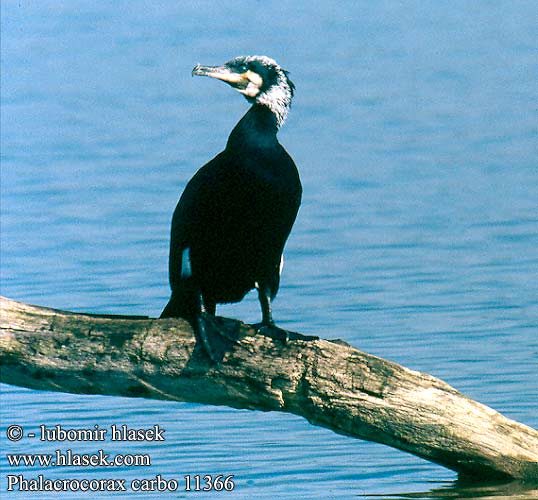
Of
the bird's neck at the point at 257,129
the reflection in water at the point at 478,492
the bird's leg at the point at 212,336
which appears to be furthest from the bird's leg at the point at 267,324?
the reflection in water at the point at 478,492

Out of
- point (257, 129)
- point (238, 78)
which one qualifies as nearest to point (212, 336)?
point (257, 129)

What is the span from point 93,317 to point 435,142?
328 inches

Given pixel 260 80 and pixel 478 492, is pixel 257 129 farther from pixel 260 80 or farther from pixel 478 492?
pixel 478 492

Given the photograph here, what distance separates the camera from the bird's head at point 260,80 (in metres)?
5.95

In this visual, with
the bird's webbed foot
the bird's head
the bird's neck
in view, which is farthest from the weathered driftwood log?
the bird's head

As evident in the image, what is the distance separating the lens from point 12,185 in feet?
39.5

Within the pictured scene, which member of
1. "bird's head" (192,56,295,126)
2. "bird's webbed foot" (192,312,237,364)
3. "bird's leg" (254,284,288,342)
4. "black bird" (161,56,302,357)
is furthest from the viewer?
"bird's head" (192,56,295,126)

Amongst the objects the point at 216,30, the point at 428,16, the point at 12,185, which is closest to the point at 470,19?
the point at 428,16

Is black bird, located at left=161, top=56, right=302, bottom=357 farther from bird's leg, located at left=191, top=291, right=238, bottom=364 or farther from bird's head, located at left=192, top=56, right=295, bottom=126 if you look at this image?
bird's leg, located at left=191, top=291, right=238, bottom=364

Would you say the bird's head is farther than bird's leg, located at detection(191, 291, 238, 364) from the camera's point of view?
Yes

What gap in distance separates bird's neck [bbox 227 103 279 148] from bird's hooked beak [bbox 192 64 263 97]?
59 mm

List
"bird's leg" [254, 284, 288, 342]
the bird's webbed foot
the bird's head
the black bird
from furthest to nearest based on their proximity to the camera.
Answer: the bird's head → the black bird → "bird's leg" [254, 284, 288, 342] → the bird's webbed foot

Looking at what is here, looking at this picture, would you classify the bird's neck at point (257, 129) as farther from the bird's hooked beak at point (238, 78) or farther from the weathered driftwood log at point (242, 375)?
the weathered driftwood log at point (242, 375)

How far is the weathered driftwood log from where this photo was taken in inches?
216
